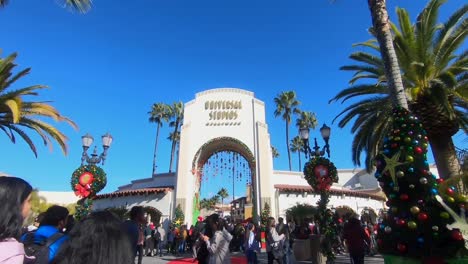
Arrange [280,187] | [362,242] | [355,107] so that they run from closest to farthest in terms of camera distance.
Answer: [362,242] → [355,107] → [280,187]

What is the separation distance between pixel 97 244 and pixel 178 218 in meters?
23.0

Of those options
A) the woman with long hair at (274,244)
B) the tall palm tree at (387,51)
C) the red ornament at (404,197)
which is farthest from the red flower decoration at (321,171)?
the red ornament at (404,197)

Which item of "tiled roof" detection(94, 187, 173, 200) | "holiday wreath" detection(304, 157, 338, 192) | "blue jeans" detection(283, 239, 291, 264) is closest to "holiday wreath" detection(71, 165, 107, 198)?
"blue jeans" detection(283, 239, 291, 264)

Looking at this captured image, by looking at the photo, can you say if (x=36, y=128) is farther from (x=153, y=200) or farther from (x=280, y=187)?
(x=280, y=187)

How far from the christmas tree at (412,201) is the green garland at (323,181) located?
19.1 feet

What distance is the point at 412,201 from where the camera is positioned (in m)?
5.79

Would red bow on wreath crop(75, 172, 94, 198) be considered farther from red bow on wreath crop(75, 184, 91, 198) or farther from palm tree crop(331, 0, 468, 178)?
palm tree crop(331, 0, 468, 178)

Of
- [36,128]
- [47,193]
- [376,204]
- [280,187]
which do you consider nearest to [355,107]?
[280,187]

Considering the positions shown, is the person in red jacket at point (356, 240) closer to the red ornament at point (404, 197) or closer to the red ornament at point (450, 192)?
the red ornament at point (404, 197)

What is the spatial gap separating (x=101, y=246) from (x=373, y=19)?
9413 mm

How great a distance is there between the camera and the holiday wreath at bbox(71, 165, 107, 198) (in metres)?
14.1

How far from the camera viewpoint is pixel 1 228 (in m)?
2.15

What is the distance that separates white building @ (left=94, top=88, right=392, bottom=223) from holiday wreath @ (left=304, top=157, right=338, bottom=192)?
11.3m

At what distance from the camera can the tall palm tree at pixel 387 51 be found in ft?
25.2
